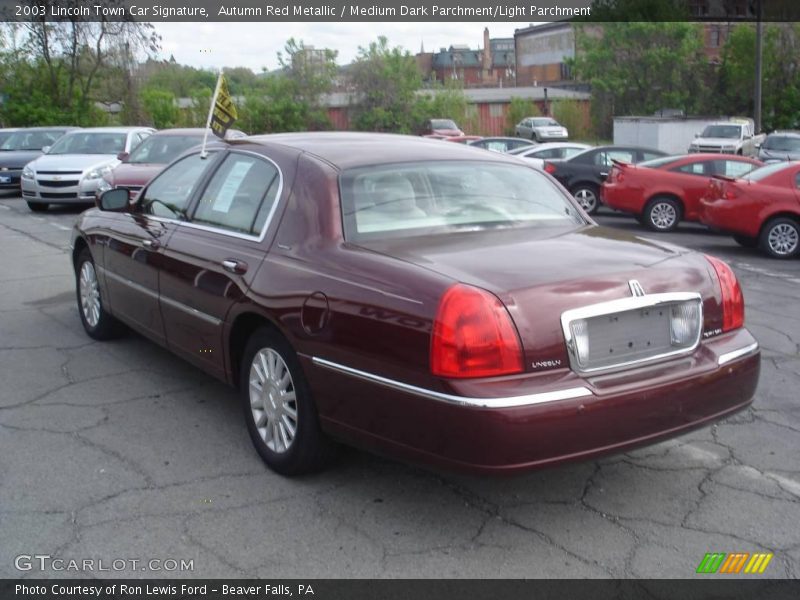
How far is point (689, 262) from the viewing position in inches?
165

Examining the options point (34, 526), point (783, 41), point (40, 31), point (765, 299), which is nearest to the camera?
point (34, 526)

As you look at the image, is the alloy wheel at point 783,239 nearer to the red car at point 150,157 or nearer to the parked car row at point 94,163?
the red car at point 150,157

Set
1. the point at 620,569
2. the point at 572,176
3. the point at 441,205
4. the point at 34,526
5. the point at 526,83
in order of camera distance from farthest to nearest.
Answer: the point at 526,83 < the point at 572,176 < the point at 441,205 < the point at 34,526 < the point at 620,569

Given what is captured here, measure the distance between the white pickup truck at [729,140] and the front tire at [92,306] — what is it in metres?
28.6

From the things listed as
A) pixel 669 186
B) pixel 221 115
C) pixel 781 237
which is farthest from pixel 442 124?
pixel 221 115

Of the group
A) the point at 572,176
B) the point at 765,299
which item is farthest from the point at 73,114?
the point at 765,299

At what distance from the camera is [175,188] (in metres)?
5.82

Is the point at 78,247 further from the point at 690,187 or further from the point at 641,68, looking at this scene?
the point at 641,68

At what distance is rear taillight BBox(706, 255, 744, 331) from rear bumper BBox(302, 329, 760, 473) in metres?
0.20

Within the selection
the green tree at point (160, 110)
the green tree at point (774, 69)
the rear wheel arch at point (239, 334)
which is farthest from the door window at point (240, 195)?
the green tree at point (774, 69)

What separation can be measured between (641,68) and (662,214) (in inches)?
1728

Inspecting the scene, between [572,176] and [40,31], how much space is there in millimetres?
26354

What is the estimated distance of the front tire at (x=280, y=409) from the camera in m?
4.21

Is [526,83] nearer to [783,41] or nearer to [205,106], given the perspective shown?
[783,41]
